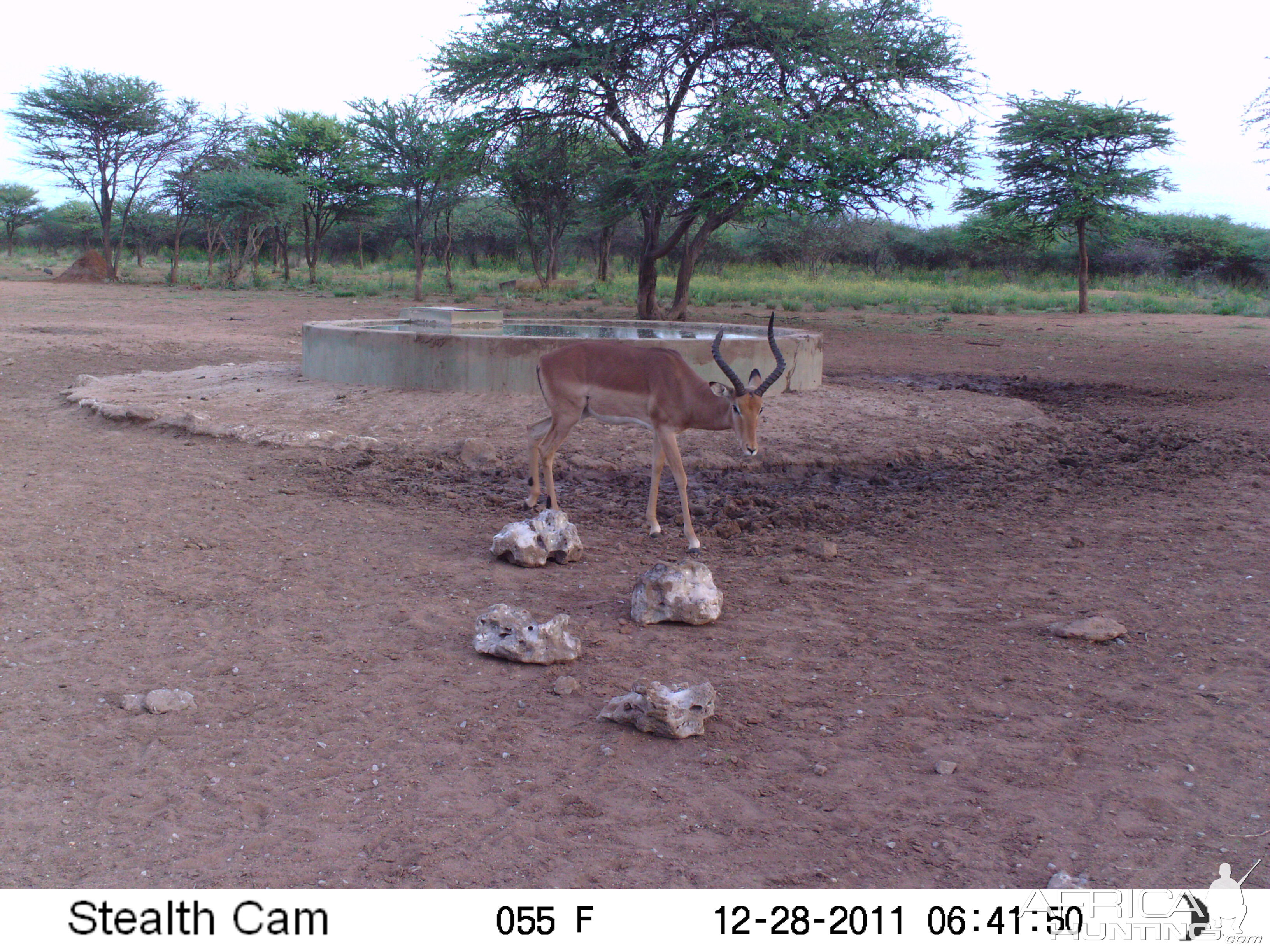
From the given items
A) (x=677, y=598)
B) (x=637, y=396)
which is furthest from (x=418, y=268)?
(x=677, y=598)

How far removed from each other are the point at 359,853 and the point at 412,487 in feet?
16.4

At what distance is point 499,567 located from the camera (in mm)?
5961

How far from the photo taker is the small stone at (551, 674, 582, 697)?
4.25 m

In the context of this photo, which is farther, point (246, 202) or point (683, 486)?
point (246, 202)

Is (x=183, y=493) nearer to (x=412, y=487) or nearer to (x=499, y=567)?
(x=412, y=487)


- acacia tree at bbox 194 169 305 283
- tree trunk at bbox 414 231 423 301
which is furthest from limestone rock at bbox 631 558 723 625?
acacia tree at bbox 194 169 305 283

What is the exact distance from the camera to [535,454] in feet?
24.0

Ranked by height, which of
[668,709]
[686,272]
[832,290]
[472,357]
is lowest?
[668,709]

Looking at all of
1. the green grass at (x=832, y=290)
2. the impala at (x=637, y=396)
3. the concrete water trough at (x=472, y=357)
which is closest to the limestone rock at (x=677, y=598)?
the impala at (x=637, y=396)

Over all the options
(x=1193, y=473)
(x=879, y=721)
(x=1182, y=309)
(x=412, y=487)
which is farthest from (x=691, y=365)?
(x=1182, y=309)

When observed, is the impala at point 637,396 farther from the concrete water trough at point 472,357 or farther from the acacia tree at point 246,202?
the acacia tree at point 246,202

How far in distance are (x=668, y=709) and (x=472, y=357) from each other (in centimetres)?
708

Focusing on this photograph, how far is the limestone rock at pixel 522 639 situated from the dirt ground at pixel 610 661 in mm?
61

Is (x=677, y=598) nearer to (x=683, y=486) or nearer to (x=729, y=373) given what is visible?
(x=683, y=486)
